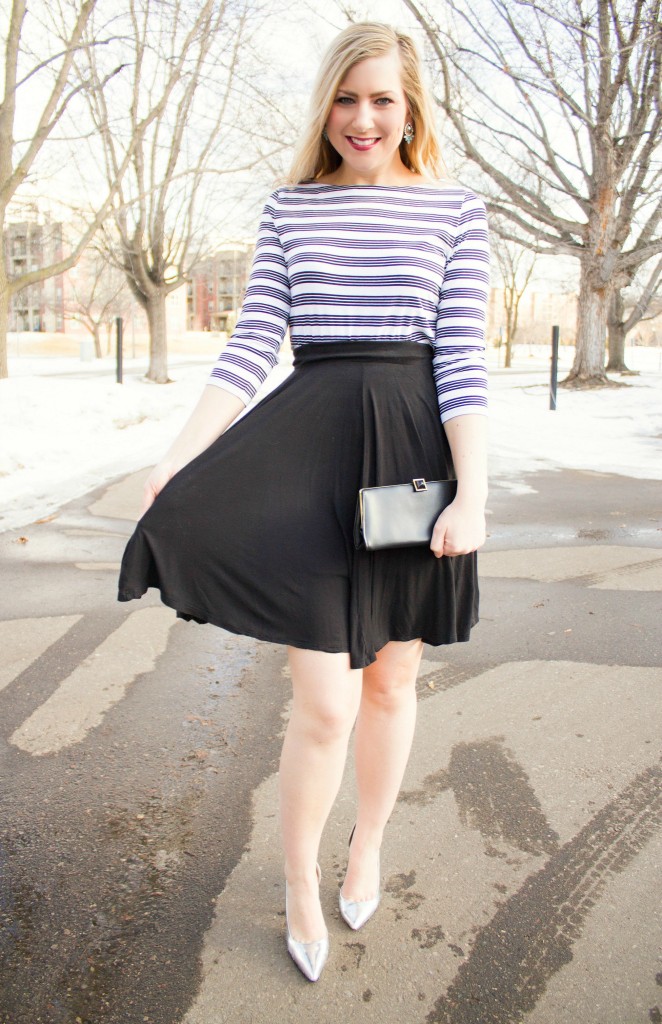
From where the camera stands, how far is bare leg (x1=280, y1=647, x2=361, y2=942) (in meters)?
1.65

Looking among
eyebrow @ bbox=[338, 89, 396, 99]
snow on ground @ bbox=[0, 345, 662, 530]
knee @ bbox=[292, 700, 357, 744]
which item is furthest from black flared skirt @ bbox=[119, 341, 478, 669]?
snow on ground @ bbox=[0, 345, 662, 530]

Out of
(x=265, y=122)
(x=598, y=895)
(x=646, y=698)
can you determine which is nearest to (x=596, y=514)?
(x=646, y=698)

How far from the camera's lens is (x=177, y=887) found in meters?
2.07

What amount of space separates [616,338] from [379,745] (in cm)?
2705

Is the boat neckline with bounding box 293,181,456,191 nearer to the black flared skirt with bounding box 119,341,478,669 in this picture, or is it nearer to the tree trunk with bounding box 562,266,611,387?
the black flared skirt with bounding box 119,341,478,669

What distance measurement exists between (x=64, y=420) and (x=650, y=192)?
41.7 feet

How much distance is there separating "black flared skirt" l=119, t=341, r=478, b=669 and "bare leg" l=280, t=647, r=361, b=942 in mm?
63

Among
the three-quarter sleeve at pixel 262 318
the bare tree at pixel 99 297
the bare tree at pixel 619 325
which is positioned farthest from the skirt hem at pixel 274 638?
the bare tree at pixel 99 297

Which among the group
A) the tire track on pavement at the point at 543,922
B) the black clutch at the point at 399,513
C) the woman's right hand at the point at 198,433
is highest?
the woman's right hand at the point at 198,433

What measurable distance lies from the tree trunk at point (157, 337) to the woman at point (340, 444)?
2015 centimetres

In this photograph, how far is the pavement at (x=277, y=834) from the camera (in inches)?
68.6

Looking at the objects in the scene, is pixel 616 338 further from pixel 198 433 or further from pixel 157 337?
pixel 198 433

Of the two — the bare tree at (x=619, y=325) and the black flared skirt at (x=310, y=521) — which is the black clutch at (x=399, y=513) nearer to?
the black flared skirt at (x=310, y=521)

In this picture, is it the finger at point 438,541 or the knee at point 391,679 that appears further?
the knee at point 391,679
